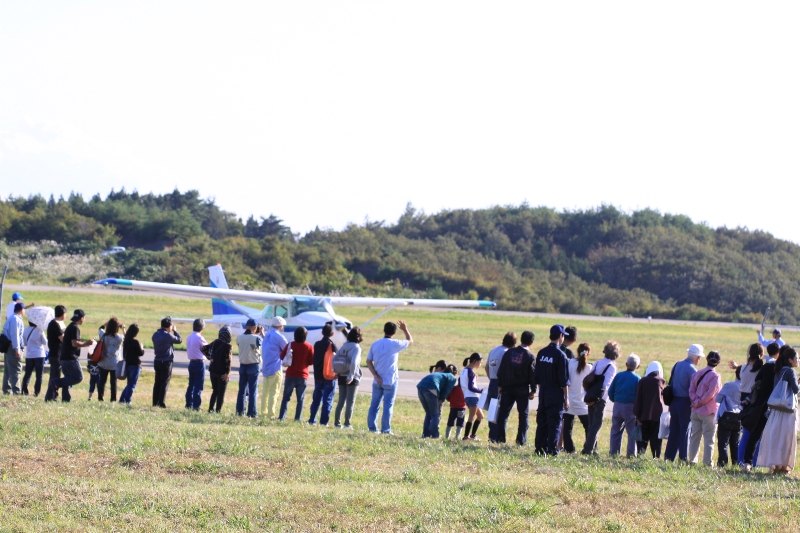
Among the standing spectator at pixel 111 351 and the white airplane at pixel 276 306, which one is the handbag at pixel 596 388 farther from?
the white airplane at pixel 276 306

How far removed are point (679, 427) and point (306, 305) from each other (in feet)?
49.1

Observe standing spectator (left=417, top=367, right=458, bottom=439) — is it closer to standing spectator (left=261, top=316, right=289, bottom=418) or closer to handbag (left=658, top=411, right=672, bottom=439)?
standing spectator (left=261, top=316, right=289, bottom=418)

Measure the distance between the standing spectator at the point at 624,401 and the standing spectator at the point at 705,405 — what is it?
2.29 feet

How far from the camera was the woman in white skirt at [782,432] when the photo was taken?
889 cm

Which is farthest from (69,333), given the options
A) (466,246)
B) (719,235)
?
(719,235)

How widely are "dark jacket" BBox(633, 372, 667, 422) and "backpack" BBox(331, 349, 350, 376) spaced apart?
3851 mm

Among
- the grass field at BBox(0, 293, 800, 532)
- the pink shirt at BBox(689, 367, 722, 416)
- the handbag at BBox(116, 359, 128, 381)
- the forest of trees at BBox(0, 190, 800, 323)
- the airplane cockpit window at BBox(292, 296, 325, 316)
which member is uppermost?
the forest of trees at BBox(0, 190, 800, 323)

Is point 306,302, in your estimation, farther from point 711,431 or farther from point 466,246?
point 466,246

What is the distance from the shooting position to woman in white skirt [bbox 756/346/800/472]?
29.2 feet

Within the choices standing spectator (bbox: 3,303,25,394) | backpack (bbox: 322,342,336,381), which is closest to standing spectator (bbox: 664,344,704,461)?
backpack (bbox: 322,342,336,381)

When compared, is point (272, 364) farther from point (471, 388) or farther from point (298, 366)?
point (471, 388)

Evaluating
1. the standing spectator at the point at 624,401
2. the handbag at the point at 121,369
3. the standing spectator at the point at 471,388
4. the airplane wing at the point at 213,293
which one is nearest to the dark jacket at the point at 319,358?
the standing spectator at the point at 471,388

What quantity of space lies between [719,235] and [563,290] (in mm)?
24235

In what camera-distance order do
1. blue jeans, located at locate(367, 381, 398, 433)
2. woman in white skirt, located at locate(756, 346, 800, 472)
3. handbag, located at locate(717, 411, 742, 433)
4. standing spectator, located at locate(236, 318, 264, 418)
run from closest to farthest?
woman in white skirt, located at locate(756, 346, 800, 472) → handbag, located at locate(717, 411, 742, 433) → blue jeans, located at locate(367, 381, 398, 433) → standing spectator, located at locate(236, 318, 264, 418)
